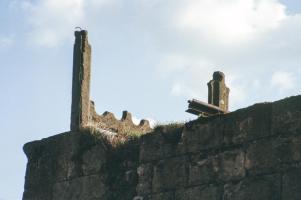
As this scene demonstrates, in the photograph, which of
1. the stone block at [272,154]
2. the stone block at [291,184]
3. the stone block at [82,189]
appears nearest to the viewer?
the stone block at [291,184]

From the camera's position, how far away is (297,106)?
6969mm

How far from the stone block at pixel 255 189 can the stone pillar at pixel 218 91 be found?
1.69 m

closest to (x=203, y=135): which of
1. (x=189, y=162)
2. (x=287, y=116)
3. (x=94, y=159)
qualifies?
(x=189, y=162)

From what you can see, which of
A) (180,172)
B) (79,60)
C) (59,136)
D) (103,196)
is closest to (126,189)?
(103,196)

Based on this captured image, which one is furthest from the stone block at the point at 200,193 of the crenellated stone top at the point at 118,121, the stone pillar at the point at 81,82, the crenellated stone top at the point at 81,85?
the crenellated stone top at the point at 118,121

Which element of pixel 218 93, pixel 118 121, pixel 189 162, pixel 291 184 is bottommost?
pixel 291 184

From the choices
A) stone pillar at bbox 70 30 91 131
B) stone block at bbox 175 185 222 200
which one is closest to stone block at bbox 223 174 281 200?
stone block at bbox 175 185 222 200

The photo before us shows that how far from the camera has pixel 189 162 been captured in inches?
305

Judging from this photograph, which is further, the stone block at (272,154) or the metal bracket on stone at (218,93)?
the metal bracket on stone at (218,93)

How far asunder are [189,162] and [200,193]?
37 centimetres

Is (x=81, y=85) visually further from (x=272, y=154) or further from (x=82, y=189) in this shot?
(x=272, y=154)

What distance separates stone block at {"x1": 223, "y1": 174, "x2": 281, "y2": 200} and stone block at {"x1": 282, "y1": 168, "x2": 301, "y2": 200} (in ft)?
0.21

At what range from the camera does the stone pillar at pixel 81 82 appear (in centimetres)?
941

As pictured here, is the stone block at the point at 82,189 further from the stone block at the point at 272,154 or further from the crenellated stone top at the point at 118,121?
the crenellated stone top at the point at 118,121
